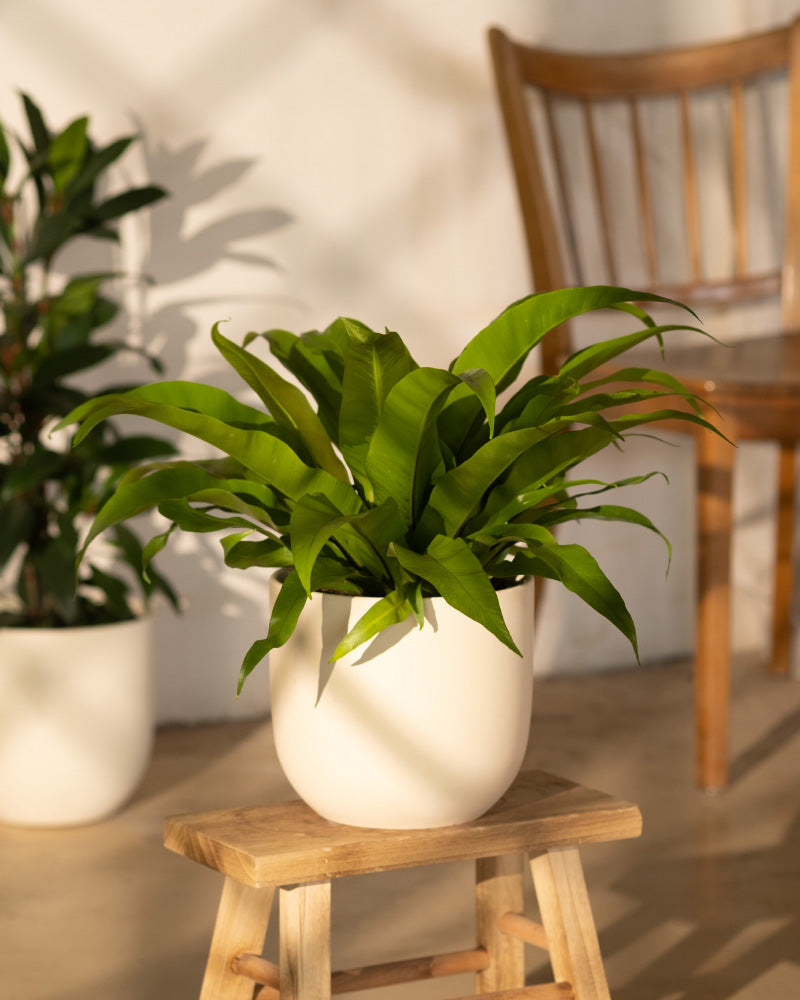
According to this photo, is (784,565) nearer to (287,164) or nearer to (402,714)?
(287,164)

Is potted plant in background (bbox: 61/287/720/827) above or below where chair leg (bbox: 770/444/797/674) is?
above

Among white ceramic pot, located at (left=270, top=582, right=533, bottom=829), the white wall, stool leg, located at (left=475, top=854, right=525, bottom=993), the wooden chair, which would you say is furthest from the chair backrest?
white ceramic pot, located at (left=270, top=582, right=533, bottom=829)

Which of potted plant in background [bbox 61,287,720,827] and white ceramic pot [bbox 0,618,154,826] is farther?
white ceramic pot [bbox 0,618,154,826]

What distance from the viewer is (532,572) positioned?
2.82ft

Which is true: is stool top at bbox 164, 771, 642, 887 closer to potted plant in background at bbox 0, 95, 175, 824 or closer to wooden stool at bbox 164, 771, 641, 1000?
wooden stool at bbox 164, 771, 641, 1000

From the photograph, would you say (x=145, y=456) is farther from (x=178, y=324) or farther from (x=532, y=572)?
(x=532, y=572)

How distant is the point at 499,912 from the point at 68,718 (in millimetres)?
768

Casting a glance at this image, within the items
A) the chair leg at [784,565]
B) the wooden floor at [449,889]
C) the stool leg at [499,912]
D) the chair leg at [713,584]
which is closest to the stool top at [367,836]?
the stool leg at [499,912]

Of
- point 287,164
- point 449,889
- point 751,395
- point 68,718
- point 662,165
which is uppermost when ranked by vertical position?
point 287,164

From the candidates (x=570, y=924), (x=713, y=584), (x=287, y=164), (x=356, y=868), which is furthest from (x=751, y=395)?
(x=356, y=868)

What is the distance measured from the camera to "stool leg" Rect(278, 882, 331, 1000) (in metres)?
0.81

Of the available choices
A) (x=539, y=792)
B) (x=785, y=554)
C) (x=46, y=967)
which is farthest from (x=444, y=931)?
(x=785, y=554)

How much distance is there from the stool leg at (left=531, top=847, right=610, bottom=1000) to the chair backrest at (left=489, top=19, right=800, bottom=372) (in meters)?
1.21

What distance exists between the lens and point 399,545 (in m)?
0.81
